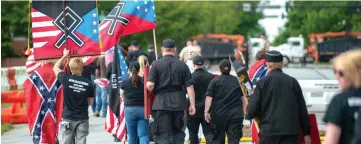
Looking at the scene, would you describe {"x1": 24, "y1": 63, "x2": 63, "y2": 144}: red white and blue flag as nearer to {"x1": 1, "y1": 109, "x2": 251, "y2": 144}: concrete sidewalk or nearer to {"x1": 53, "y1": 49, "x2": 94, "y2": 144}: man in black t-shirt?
{"x1": 53, "y1": 49, "x2": 94, "y2": 144}: man in black t-shirt

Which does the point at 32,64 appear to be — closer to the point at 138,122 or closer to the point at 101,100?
the point at 138,122

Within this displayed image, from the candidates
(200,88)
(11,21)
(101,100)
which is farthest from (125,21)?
(11,21)

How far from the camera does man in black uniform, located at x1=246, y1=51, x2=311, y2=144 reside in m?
9.52

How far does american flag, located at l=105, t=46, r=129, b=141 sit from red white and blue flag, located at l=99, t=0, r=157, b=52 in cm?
110

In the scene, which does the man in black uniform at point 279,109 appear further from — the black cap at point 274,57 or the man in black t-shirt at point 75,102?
the man in black t-shirt at point 75,102

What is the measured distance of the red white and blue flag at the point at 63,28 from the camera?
14.1 meters

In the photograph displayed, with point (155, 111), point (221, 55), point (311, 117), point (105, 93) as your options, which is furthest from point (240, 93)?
point (221, 55)

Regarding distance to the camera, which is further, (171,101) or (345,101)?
(171,101)

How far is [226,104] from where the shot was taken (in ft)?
43.3

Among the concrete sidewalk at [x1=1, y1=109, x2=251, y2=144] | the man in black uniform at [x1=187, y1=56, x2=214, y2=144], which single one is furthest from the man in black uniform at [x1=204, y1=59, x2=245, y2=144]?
the concrete sidewalk at [x1=1, y1=109, x2=251, y2=144]

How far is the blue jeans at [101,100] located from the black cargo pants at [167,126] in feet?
29.9

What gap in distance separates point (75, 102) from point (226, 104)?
2043 mm

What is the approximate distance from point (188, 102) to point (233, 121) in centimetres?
84

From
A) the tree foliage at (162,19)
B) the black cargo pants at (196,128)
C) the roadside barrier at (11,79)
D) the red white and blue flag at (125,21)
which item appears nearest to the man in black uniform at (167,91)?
the black cargo pants at (196,128)
